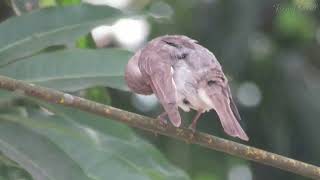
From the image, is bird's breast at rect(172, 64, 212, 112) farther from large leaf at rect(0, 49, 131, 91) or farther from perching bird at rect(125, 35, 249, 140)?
large leaf at rect(0, 49, 131, 91)

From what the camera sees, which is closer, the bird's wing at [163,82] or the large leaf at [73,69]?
the bird's wing at [163,82]

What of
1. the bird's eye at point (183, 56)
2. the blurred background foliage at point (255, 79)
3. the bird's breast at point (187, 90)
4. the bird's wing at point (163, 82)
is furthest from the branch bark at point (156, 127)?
the blurred background foliage at point (255, 79)

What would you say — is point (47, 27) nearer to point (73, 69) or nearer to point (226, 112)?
point (73, 69)

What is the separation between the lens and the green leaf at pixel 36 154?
2.16m

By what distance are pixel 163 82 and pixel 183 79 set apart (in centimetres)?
11

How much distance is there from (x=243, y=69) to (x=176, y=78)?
1.94 metres

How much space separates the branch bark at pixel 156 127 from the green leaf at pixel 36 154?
0.31 meters

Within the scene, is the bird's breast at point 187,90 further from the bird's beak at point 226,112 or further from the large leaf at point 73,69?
the large leaf at point 73,69

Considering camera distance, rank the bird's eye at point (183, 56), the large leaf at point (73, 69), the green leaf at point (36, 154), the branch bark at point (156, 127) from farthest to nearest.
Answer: the large leaf at point (73, 69), the bird's eye at point (183, 56), the green leaf at point (36, 154), the branch bark at point (156, 127)

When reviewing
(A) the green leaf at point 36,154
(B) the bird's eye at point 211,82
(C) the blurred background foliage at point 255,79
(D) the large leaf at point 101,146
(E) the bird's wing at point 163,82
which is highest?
(E) the bird's wing at point 163,82

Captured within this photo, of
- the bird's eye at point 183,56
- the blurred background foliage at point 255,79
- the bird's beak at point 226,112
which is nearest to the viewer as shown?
the bird's beak at point 226,112

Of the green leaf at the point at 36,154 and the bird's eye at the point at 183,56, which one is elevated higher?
the bird's eye at the point at 183,56

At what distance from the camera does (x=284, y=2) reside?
3.68m

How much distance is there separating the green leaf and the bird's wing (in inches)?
12.7
